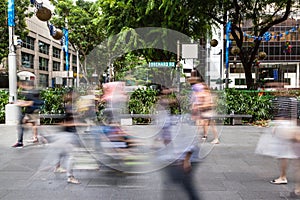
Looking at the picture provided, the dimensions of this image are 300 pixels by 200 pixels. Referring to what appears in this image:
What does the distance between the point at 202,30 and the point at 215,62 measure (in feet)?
112

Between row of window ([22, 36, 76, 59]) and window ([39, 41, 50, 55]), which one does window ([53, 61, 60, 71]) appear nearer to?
row of window ([22, 36, 76, 59])

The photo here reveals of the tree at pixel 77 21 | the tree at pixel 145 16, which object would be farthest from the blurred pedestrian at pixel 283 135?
the tree at pixel 77 21

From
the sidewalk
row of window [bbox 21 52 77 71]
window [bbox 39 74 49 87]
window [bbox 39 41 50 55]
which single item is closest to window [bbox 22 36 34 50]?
row of window [bbox 21 52 77 71]

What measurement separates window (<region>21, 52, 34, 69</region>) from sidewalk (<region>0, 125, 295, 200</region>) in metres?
33.0

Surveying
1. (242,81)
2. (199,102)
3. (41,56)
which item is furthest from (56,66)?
(199,102)

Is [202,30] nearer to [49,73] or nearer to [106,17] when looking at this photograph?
[106,17]

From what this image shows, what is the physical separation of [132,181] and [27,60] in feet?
122

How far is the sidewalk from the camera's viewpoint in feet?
14.7

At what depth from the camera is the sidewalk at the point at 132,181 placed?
4.48 m

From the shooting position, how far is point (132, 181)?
506cm

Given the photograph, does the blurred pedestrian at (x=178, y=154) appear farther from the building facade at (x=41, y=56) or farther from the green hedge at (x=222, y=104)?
the building facade at (x=41, y=56)

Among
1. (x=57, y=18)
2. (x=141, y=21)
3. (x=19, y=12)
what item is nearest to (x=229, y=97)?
(x=141, y=21)

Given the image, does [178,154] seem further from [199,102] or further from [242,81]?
[242,81]

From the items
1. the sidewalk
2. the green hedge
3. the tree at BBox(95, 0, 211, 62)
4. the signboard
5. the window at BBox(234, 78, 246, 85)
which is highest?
the tree at BBox(95, 0, 211, 62)
